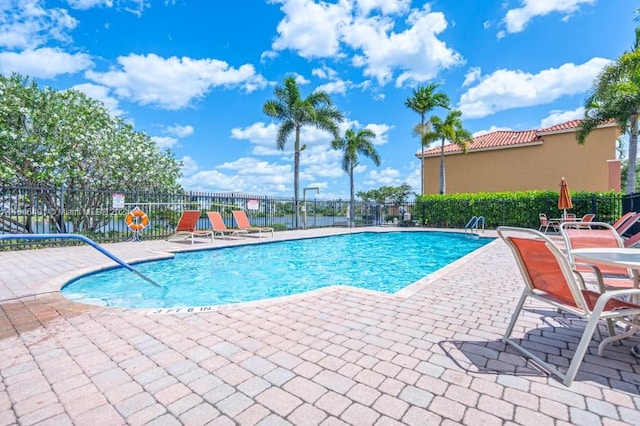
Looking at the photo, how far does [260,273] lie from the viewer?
6781 mm

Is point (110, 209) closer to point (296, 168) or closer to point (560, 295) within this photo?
point (296, 168)

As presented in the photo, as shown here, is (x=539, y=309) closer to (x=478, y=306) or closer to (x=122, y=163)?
(x=478, y=306)

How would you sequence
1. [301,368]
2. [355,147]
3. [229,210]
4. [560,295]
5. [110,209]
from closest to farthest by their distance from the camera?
[301,368], [560,295], [110,209], [229,210], [355,147]

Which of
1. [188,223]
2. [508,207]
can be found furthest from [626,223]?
[508,207]

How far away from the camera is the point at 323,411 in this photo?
158 centimetres

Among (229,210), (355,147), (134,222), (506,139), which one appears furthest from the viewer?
(355,147)

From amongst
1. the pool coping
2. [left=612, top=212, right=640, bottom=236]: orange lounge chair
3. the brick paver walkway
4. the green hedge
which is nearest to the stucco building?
the green hedge

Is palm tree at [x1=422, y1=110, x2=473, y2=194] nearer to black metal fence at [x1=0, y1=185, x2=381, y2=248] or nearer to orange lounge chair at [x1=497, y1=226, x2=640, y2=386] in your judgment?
black metal fence at [x1=0, y1=185, x2=381, y2=248]

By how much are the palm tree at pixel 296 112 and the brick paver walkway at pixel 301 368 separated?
14.0 meters

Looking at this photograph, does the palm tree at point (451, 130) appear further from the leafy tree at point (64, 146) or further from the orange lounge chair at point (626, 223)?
the leafy tree at point (64, 146)

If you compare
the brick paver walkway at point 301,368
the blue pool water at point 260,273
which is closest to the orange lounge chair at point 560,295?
the brick paver walkway at point 301,368

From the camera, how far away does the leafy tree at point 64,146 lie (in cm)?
951

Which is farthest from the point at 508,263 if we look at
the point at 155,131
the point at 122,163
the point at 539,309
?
the point at 155,131

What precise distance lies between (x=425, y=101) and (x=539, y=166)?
8204 millimetres
